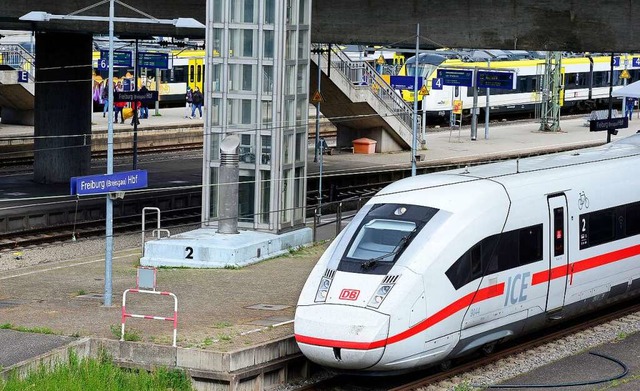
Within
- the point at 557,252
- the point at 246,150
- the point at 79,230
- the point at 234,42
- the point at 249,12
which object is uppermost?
the point at 249,12

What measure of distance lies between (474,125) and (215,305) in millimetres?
34746

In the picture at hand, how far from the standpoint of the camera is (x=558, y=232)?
19.2 m

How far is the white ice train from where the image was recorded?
1609cm

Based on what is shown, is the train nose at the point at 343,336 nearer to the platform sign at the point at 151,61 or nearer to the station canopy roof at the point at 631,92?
the station canopy roof at the point at 631,92

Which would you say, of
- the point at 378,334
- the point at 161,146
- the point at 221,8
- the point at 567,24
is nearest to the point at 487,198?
the point at 378,334

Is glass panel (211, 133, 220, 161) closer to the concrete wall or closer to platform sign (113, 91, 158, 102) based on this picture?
the concrete wall

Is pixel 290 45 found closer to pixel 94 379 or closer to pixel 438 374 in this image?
pixel 438 374

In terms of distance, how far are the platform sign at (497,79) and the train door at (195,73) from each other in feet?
59.1

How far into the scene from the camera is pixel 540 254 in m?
18.8

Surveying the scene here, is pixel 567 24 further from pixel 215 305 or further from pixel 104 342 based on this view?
pixel 104 342

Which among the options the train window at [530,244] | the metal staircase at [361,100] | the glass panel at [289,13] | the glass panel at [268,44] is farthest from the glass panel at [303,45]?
the metal staircase at [361,100]

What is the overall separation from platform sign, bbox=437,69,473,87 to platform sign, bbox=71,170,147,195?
2941 cm

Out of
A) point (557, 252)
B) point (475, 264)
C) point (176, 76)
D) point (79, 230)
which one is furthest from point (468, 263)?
point (176, 76)

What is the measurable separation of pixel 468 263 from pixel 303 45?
12.0 m
